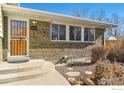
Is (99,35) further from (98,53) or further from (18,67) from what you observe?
(18,67)

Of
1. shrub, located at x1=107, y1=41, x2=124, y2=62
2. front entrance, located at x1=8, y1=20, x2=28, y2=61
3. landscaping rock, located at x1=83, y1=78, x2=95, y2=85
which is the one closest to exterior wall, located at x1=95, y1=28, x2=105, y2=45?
shrub, located at x1=107, y1=41, x2=124, y2=62

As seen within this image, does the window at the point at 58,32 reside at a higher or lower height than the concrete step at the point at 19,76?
higher

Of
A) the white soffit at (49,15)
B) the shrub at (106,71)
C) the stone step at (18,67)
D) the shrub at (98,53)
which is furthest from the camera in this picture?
the shrub at (98,53)

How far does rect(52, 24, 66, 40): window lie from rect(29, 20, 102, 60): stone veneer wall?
0.16m

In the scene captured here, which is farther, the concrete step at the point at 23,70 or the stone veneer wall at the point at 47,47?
the stone veneer wall at the point at 47,47

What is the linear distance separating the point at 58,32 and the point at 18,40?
119 cm

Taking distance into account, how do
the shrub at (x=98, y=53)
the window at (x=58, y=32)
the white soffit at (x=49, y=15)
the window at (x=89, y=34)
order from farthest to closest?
the window at (x=89, y=34)
the window at (x=58, y=32)
the shrub at (x=98, y=53)
the white soffit at (x=49, y=15)

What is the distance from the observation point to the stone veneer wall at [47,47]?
607 centimetres

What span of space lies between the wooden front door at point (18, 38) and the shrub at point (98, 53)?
1921 mm

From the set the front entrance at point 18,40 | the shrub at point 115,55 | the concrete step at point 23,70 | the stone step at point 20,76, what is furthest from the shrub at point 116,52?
the front entrance at point 18,40

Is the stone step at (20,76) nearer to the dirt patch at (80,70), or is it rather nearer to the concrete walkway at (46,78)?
the concrete walkway at (46,78)

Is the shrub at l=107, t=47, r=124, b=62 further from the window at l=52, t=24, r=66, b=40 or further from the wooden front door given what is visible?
the wooden front door
